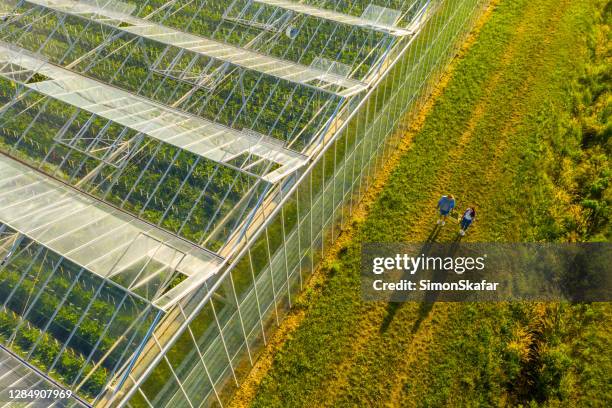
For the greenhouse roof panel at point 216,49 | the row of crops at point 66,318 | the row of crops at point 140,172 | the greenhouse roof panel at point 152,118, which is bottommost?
the row of crops at point 66,318

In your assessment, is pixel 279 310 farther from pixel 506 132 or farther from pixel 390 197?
pixel 506 132

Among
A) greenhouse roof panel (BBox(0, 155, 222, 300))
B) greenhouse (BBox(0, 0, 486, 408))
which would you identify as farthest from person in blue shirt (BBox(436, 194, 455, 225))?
greenhouse roof panel (BBox(0, 155, 222, 300))

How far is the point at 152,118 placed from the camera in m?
12.5

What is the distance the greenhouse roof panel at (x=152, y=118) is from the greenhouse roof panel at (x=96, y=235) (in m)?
2.27

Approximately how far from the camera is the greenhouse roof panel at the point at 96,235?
27.7 feet

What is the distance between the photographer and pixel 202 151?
10547mm

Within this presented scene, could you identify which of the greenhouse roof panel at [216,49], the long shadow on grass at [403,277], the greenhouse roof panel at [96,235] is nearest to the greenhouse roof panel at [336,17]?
the greenhouse roof panel at [216,49]

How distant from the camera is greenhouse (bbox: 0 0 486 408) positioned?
8164 mm

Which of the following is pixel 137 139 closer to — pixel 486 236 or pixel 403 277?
pixel 403 277

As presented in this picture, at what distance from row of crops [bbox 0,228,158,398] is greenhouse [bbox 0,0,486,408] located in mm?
28

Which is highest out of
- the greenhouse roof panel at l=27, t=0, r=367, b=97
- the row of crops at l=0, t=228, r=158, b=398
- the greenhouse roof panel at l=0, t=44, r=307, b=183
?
the greenhouse roof panel at l=27, t=0, r=367, b=97

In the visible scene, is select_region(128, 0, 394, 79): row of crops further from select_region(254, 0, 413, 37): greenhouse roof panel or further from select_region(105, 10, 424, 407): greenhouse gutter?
select_region(105, 10, 424, 407): greenhouse gutter

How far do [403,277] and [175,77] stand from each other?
10457 mm

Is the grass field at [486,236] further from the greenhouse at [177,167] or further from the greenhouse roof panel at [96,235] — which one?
the greenhouse roof panel at [96,235]
